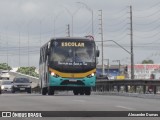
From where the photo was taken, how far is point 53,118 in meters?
17.5

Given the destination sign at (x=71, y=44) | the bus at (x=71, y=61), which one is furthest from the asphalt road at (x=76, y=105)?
the destination sign at (x=71, y=44)

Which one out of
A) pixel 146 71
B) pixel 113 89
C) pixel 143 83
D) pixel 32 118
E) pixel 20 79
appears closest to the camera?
pixel 32 118

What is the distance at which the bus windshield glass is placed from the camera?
40.0 m

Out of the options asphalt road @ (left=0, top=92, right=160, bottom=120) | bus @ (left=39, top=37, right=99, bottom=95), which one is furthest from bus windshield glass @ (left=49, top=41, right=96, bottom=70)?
asphalt road @ (left=0, top=92, right=160, bottom=120)

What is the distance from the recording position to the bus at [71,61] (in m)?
40.0

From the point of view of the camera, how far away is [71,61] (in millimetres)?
40125

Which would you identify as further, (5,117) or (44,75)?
(44,75)

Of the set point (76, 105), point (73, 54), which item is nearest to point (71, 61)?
point (73, 54)

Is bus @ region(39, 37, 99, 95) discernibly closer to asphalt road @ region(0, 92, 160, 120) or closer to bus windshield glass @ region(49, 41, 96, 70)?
bus windshield glass @ region(49, 41, 96, 70)

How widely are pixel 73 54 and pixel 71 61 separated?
461 millimetres

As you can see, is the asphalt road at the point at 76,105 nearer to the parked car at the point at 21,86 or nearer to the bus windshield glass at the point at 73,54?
the bus windshield glass at the point at 73,54

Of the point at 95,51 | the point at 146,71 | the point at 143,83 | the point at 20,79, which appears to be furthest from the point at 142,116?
the point at 146,71

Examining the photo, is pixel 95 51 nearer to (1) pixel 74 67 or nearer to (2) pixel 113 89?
(1) pixel 74 67

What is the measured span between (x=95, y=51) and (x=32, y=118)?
22.9 m
